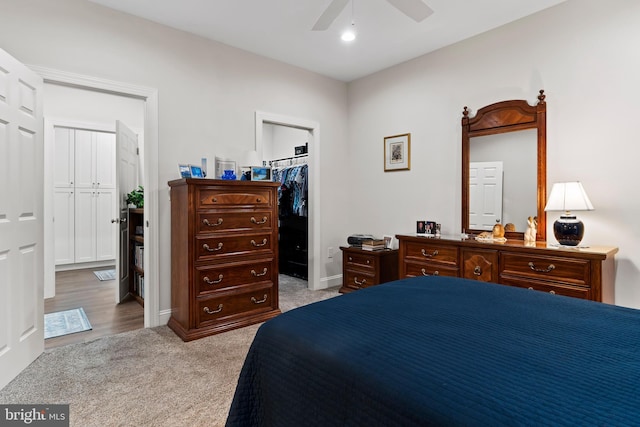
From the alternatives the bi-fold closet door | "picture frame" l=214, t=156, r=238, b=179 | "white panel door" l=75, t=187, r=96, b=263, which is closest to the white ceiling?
"picture frame" l=214, t=156, r=238, b=179

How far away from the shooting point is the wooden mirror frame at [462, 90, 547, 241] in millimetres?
2949

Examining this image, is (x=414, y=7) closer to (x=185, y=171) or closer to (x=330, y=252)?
(x=185, y=171)

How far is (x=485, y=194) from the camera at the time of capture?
334 cm

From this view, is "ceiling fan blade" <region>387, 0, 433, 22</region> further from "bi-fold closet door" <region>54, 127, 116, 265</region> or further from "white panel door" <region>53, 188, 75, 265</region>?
"white panel door" <region>53, 188, 75, 265</region>

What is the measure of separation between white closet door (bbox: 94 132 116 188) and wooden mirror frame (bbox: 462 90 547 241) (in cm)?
557

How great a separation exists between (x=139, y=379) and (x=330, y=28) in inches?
126

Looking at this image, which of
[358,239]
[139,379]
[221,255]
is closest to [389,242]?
[358,239]

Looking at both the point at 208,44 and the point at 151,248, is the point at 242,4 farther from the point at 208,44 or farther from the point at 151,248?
the point at 151,248

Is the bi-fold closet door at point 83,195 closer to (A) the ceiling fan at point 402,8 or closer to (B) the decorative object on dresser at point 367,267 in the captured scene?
(B) the decorative object on dresser at point 367,267

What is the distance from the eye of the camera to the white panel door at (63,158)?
18.0 ft

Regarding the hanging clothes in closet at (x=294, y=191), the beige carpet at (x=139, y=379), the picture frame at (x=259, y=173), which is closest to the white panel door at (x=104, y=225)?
the hanging clothes in closet at (x=294, y=191)

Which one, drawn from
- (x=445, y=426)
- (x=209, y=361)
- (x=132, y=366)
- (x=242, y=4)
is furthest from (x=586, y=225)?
(x=132, y=366)

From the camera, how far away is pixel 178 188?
9.80 ft

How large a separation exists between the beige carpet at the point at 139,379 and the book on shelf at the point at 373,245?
1.64m
